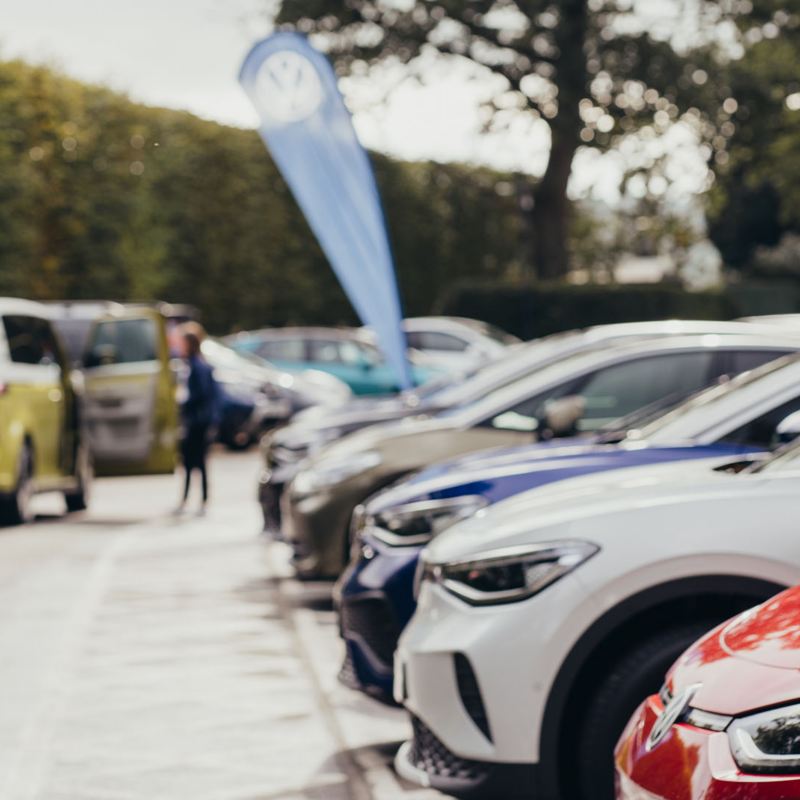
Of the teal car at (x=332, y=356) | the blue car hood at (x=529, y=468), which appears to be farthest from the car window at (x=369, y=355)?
the blue car hood at (x=529, y=468)

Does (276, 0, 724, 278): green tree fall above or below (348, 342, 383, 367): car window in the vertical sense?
above

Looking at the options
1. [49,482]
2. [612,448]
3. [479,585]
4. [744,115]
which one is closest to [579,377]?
[612,448]

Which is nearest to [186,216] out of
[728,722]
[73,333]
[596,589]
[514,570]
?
[73,333]

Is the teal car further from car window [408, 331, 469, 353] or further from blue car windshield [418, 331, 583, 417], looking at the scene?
blue car windshield [418, 331, 583, 417]

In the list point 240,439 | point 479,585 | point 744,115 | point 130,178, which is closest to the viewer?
point 479,585

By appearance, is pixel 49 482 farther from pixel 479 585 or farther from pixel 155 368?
pixel 479 585

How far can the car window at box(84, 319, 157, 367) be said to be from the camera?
54.0 ft

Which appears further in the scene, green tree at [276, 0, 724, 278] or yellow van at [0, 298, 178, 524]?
green tree at [276, 0, 724, 278]

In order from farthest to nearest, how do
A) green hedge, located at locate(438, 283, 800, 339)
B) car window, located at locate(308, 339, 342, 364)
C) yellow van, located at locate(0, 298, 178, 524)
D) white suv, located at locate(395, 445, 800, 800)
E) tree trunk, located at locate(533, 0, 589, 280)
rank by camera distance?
green hedge, located at locate(438, 283, 800, 339) < tree trunk, located at locate(533, 0, 589, 280) < car window, located at locate(308, 339, 342, 364) < yellow van, located at locate(0, 298, 178, 524) < white suv, located at locate(395, 445, 800, 800)

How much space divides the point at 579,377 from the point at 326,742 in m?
2.98

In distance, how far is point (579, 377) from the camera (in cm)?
944

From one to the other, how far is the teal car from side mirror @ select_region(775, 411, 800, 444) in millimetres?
20328

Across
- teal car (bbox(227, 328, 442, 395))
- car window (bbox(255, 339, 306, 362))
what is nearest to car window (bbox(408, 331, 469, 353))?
teal car (bbox(227, 328, 442, 395))

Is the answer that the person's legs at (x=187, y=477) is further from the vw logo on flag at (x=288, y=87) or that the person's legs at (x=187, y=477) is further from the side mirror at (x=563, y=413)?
the side mirror at (x=563, y=413)
